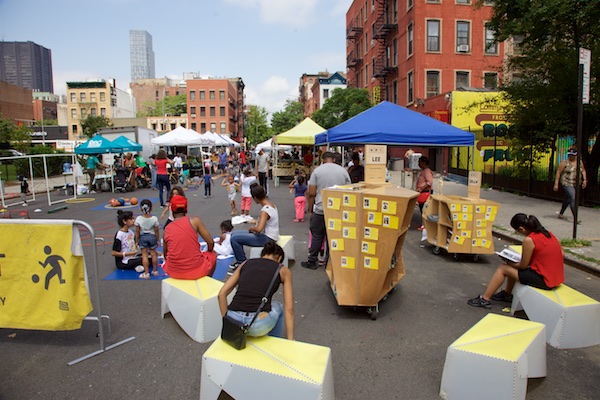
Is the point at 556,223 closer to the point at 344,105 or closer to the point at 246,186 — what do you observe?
the point at 246,186

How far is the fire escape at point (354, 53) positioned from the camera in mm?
49719

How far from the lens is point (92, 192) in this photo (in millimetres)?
19359

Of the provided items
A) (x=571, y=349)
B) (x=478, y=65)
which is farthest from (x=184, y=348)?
(x=478, y=65)

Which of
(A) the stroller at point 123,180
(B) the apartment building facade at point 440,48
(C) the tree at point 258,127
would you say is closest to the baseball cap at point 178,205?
(A) the stroller at point 123,180

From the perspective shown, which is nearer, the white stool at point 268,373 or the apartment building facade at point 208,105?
the white stool at point 268,373

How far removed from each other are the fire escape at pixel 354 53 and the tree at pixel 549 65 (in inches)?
1439

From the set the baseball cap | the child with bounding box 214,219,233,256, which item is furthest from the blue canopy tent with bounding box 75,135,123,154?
the baseball cap

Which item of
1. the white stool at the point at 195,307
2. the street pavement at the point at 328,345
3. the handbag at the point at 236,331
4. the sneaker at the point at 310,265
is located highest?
the handbag at the point at 236,331

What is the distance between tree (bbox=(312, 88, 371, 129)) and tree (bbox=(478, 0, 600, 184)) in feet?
87.3

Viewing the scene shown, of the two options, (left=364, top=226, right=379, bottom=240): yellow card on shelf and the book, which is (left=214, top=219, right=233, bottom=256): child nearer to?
(left=364, top=226, right=379, bottom=240): yellow card on shelf

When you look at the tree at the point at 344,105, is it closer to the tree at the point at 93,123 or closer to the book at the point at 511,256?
the book at the point at 511,256

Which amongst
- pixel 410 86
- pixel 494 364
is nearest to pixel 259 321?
pixel 494 364

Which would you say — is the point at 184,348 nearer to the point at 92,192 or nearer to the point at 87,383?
the point at 87,383

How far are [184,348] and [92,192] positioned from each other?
17326mm
